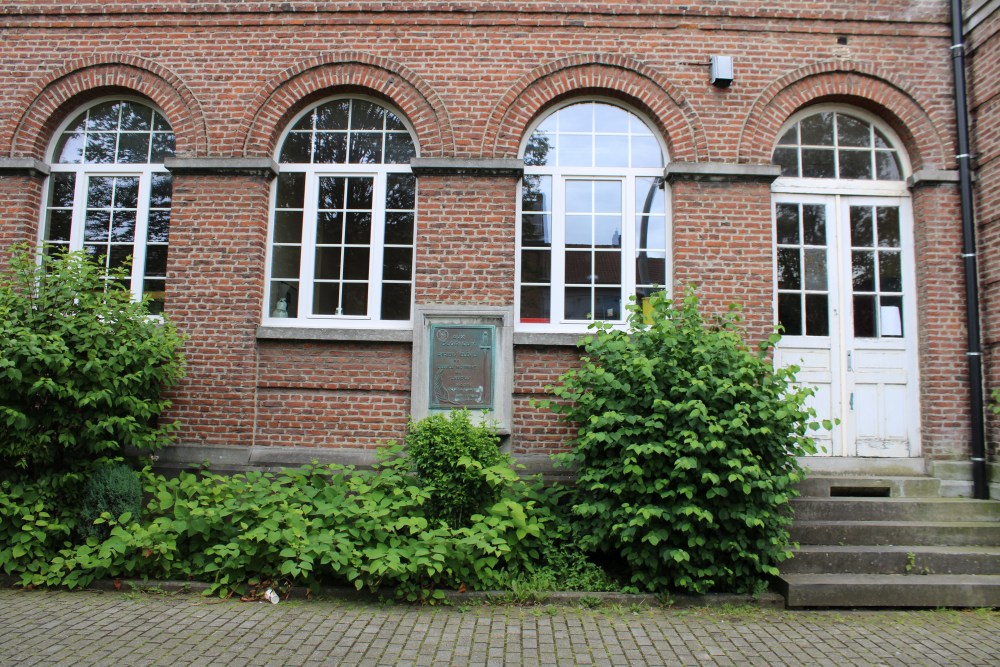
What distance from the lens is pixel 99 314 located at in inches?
233

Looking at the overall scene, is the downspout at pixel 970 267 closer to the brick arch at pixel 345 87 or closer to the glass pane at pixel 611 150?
the glass pane at pixel 611 150

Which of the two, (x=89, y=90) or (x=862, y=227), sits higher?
(x=89, y=90)

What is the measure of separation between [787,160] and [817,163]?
1.15 feet

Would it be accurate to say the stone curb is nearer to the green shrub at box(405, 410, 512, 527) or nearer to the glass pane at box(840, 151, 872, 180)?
the green shrub at box(405, 410, 512, 527)

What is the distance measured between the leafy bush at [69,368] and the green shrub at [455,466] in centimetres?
258

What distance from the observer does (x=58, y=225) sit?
295 inches

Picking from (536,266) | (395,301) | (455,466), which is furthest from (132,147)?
(455,466)

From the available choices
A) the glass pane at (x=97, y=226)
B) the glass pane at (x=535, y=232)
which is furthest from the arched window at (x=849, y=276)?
the glass pane at (x=97, y=226)

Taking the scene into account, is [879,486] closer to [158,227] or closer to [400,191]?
[400,191]

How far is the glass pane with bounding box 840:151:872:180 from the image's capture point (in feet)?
24.3

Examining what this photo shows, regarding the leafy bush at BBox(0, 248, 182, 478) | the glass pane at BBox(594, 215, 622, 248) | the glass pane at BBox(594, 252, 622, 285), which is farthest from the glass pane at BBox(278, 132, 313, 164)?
the glass pane at BBox(594, 252, 622, 285)

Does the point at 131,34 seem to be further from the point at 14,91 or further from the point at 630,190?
the point at 630,190

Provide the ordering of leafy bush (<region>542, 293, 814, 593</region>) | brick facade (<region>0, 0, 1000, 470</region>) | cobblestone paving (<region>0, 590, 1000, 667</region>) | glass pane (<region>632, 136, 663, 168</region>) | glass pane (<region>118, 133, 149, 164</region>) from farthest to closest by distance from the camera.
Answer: glass pane (<region>118, 133, 149, 164</region>) < glass pane (<region>632, 136, 663, 168</region>) < brick facade (<region>0, 0, 1000, 470</region>) < leafy bush (<region>542, 293, 814, 593</region>) < cobblestone paving (<region>0, 590, 1000, 667</region>)

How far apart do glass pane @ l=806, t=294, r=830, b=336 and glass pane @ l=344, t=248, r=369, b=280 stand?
493 cm
